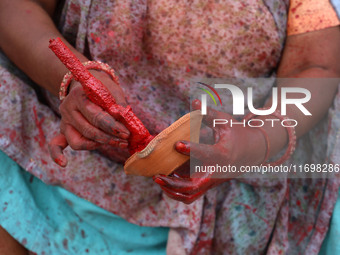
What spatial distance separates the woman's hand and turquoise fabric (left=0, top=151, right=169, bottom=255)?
15.3 inches

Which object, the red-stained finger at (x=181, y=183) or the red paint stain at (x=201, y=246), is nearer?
the red-stained finger at (x=181, y=183)

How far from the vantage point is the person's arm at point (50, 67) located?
705 millimetres

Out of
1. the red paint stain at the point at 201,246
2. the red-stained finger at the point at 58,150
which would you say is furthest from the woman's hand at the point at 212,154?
the red paint stain at the point at 201,246

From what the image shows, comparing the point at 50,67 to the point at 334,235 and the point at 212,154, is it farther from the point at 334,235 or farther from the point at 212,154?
the point at 334,235

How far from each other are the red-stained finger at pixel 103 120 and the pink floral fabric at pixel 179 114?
0.31m

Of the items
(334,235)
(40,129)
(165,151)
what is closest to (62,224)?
(40,129)

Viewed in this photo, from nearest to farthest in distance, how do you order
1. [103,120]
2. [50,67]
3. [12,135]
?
1. [103,120]
2. [50,67]
3. [12,135]

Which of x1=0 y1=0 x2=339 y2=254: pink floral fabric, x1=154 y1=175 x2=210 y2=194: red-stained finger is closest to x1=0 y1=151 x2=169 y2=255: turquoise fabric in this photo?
x1=0 y1=0 x2=339 y2=254: pink floral fabric

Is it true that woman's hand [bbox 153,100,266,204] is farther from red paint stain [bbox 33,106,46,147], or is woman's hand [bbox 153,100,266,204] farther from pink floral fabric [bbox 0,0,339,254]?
red paint stain [bbox 33,106,46,147]

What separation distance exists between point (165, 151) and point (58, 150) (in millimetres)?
A: 256

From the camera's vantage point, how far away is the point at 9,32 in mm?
954

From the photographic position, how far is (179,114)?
41.8 inches

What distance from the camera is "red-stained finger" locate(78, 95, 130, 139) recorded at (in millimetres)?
679

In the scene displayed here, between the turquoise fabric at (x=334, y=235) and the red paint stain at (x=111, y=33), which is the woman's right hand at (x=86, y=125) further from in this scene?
the turquoise fabric at (x=334, y=235)
